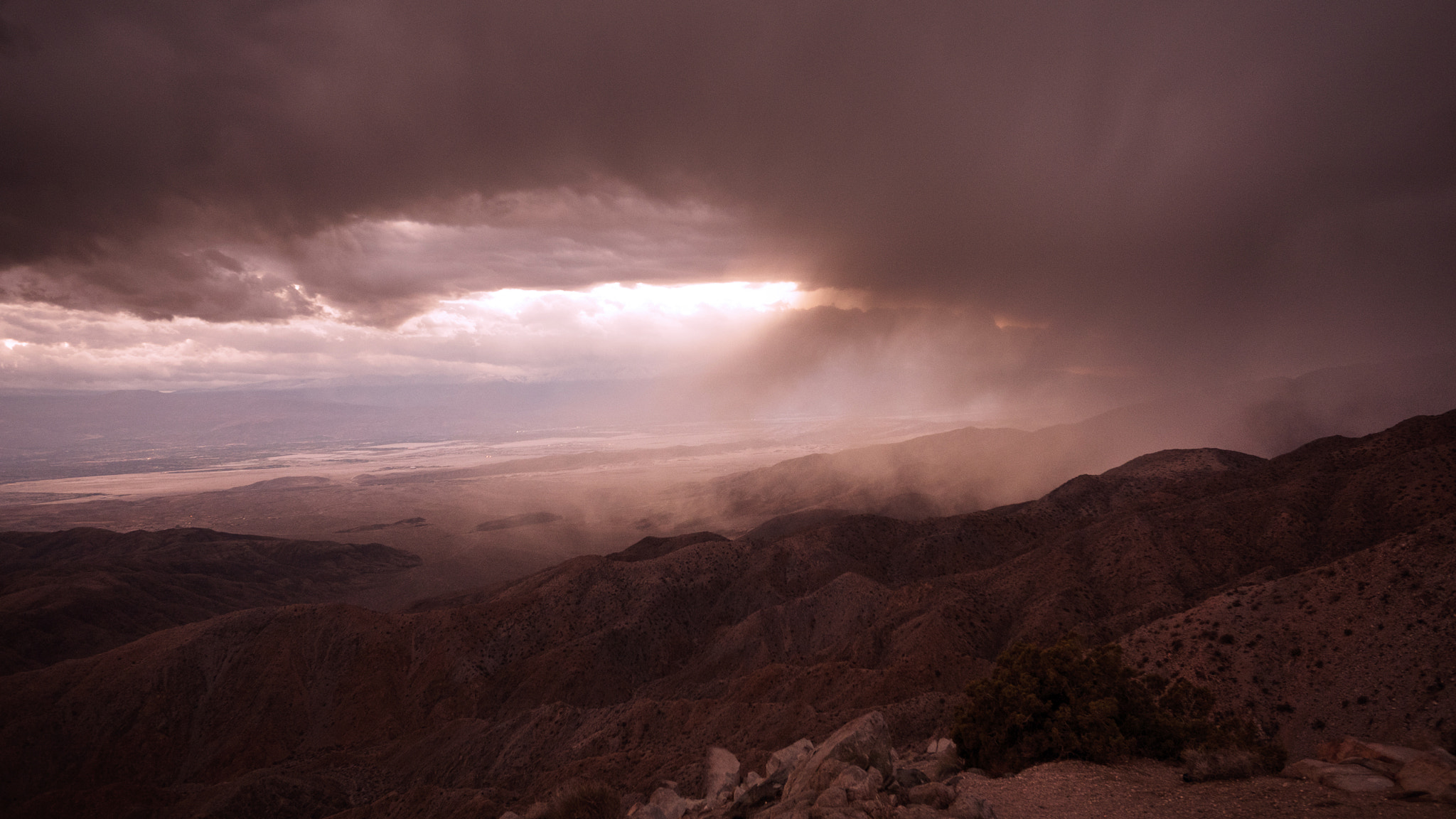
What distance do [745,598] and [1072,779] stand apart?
288 ft

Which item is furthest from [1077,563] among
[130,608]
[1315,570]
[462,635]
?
[130,608]

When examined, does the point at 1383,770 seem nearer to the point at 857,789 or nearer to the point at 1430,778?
the point at 1430,778

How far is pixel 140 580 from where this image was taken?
13075 centimetres

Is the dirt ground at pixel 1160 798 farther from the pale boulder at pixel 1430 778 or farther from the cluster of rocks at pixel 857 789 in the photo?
the cluster of rocks at pixel 857 789

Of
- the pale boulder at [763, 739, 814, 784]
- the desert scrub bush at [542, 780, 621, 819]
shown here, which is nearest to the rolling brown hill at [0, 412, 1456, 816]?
the desert scrub bush at [542, 780, 621, 819]

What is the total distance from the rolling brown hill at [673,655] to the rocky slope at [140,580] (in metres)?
32.7

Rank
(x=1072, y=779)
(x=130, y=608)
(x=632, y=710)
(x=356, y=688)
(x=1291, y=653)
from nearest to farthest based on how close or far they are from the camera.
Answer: (x=1072, y=779)
(x=1291, y=653)
(x=632, y=710)
(x=356, y=688)
(x=130, y=608)

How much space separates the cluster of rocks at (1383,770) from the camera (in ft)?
55.0

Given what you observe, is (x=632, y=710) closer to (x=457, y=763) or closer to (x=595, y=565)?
(x=457, y=763)

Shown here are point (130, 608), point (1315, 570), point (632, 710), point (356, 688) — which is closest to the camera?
point (1315, 570)

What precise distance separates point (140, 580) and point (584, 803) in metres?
147

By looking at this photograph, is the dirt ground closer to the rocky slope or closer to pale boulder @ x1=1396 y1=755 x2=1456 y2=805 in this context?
pale boulder @ x1=1396 y1=755 x2=1456 y2=805

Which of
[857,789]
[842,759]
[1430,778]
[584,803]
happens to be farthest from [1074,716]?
[584,803]

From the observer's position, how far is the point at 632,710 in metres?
59.9
